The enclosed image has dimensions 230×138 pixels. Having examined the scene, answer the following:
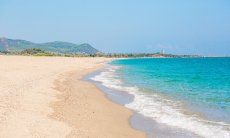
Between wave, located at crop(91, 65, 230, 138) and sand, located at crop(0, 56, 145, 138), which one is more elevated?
sand, located at crop(0, 56, 145, 138)

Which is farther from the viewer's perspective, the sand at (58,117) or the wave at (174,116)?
the wave at (174,116)

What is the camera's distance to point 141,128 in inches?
575

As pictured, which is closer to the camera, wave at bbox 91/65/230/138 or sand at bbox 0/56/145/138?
sand at bbox 0/56/145/138

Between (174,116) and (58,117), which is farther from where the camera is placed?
(174,116)

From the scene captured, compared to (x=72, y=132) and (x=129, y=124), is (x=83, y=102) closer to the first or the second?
(x=129, y=124)

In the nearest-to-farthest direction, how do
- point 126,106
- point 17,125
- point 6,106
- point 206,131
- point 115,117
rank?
point 17,125 < point 206,131 < point 6,106 < point 115,117 < point 126,106

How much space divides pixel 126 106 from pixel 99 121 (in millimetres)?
4807

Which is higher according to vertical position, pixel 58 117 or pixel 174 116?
pixel 58 117

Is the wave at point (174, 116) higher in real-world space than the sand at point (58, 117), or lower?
lower

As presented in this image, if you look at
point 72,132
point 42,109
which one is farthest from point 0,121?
point 42,109

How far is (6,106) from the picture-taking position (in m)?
15.3

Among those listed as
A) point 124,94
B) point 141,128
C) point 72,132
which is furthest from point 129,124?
point 124,94

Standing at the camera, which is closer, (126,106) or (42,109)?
(42,109)

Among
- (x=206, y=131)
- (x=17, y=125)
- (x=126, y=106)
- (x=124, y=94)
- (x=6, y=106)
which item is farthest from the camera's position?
(x=124, y=94)
